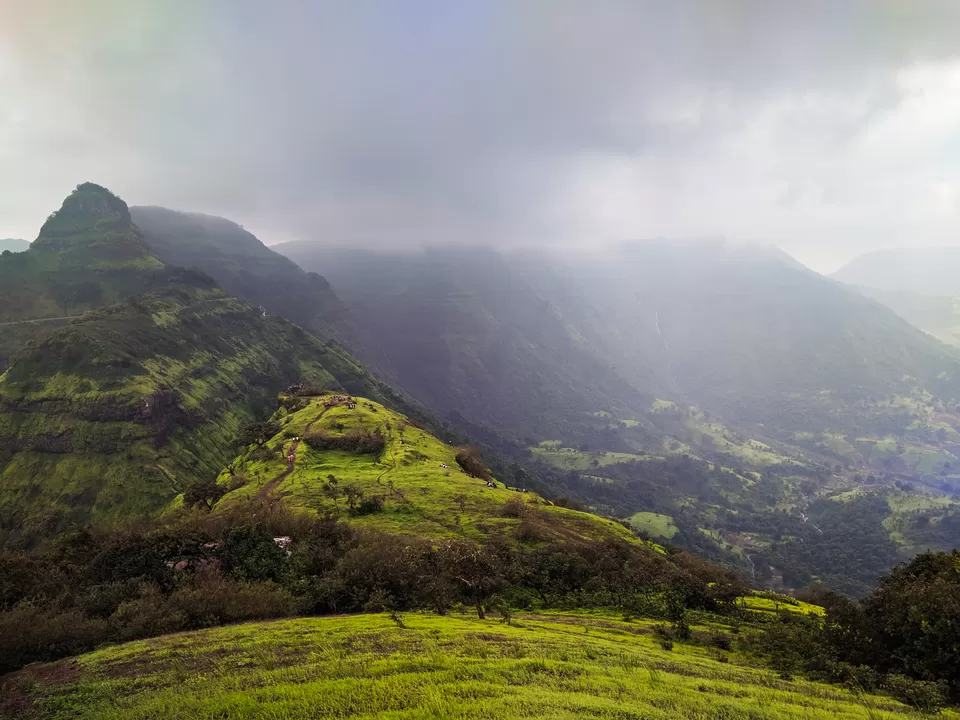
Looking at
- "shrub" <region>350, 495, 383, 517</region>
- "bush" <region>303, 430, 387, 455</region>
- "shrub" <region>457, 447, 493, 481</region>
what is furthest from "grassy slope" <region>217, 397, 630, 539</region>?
"shrub" <region>457, 447, 493, 481</region>

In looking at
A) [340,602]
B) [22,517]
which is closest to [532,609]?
[340,602]

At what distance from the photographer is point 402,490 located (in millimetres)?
84312

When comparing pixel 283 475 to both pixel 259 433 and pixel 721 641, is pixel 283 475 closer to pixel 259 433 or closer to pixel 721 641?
pixel 259 433

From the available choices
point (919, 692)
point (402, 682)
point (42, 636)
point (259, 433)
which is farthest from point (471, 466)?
point (402, 682)

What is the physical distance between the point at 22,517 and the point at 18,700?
479 ft

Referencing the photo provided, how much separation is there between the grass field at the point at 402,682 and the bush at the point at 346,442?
82285 millimetres

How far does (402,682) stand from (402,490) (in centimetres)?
6773

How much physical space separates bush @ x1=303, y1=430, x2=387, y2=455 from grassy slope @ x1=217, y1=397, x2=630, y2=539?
5.57 ft

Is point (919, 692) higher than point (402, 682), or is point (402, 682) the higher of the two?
point (402, 682)

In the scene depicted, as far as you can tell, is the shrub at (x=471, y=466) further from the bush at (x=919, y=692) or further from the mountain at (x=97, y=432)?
the bush at (x=919, y=692)

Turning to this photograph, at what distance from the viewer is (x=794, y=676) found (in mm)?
25141

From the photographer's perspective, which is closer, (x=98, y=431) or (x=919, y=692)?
(x=919, y=692)

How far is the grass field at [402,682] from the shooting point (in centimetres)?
1680

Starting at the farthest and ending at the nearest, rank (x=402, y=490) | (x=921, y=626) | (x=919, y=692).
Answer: (x=402, y=490) → (x=921, y=626) → (x=919, y=692)
